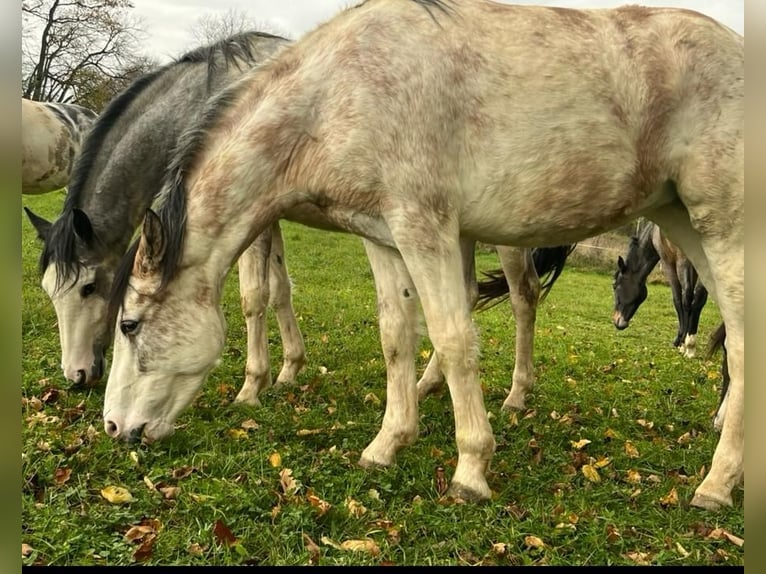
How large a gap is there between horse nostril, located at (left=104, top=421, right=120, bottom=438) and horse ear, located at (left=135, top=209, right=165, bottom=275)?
0.89 m

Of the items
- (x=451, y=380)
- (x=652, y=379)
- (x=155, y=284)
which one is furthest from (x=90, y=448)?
(x=652, y=379)

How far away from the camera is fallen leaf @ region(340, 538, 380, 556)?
2979mm

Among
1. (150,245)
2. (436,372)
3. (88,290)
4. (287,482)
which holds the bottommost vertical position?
(436,372)

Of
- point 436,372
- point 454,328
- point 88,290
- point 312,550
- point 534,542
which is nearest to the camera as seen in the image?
point 312,550

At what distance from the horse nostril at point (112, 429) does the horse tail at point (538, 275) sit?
3.68m

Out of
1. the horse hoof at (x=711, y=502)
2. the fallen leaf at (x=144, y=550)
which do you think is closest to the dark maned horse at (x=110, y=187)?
the fallen leaf at (x=144, y=550)

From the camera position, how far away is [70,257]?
480 centimetres

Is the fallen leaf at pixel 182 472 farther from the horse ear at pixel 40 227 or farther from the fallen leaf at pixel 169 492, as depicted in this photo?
the horse ear at pixel 40 227

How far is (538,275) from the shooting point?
653cm

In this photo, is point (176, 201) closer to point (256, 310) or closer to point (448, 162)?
point (448, 162)

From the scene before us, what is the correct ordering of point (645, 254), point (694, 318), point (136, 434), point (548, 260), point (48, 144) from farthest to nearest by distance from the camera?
point (645, 254), point (694, 318), point (48, 144), point (548, 260), point (136, 434)

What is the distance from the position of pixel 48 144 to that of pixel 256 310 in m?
3.48

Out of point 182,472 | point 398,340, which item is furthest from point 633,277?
point 182,472

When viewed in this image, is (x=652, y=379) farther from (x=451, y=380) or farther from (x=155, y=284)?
(x=155, y=284)
